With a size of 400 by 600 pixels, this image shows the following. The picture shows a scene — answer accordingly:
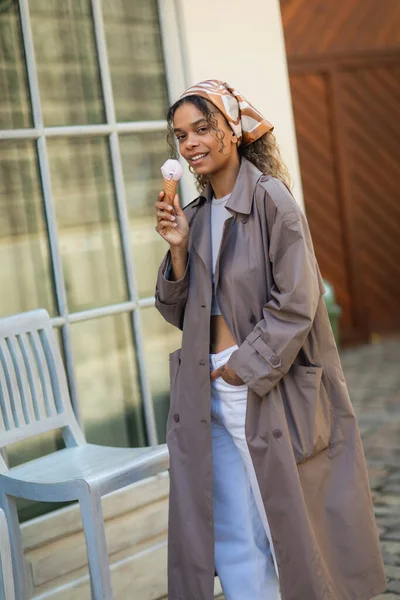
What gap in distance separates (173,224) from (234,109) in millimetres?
349

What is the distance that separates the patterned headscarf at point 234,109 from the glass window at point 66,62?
1.12 metres

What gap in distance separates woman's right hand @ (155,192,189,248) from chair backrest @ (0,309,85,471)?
83 centimetres

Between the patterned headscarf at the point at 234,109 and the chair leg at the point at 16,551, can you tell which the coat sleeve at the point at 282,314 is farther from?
the chair leg at the point at 16,551

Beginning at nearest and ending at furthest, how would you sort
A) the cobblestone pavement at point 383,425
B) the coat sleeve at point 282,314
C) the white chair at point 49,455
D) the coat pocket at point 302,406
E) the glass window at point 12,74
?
the coat sleeve at point 282,314 < the coat pocket at point 302,406 < the white chair at point 49,455 < the glass window at point 12,74 < the cobblestone pavement at point 383,425

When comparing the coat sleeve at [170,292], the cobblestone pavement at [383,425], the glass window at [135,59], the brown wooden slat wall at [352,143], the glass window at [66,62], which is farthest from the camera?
the brown wooden slat wall at [352,143]

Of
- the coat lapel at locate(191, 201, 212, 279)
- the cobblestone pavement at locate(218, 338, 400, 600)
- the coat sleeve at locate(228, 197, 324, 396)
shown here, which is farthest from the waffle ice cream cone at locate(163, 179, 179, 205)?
the cobblestone pavement at locate(218, 338, 400, 600)

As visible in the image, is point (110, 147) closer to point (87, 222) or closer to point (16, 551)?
point (87, 222)

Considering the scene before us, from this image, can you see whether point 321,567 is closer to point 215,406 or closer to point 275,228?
point 215,406

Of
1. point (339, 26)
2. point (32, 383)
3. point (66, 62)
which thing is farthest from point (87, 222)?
point (339, 26)

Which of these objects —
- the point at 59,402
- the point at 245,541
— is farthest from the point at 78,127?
the point at 245,541

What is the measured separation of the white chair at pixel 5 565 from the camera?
2.59m

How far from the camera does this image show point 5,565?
2.62m

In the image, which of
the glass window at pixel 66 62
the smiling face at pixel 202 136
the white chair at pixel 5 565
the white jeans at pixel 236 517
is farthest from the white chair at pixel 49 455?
the smiling face at pixel 202 136

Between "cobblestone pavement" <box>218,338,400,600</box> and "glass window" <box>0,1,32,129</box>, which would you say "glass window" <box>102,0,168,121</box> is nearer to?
"glass window" <box>0,1,32,129</box>
